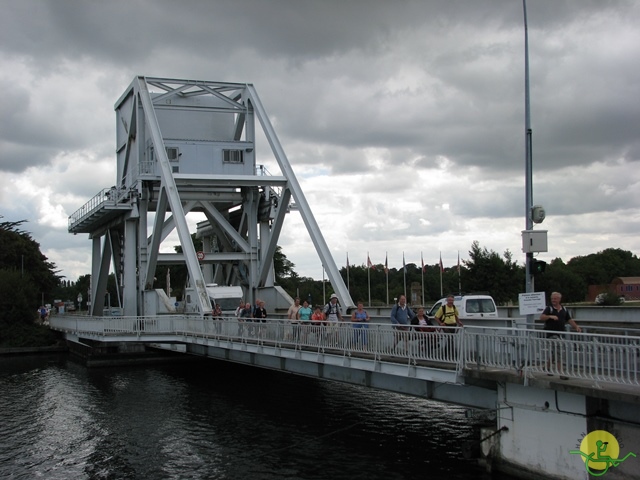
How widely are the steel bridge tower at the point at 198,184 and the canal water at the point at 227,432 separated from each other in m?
9.42

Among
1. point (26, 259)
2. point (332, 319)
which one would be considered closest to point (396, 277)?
point (26, 259)

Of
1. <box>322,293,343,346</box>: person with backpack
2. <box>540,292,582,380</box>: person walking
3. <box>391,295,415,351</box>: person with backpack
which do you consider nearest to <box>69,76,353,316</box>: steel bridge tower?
<box>322,293,343,346</box>: person with backpack

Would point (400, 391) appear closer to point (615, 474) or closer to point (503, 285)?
point (615, 474)

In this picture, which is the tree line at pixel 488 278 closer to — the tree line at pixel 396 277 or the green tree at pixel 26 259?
the tree line at pixel 396 277

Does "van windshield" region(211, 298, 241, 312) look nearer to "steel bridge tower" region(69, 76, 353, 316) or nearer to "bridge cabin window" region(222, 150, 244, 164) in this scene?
"steel bridge tower" region(69, 76, 353, 316)

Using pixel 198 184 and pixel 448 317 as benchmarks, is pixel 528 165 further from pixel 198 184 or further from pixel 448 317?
pixel 198 184

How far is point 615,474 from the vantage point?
11828mm

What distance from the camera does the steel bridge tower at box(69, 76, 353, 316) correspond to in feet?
123

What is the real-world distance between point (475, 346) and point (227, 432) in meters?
8.84

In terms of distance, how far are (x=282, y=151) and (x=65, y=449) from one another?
71.5ft

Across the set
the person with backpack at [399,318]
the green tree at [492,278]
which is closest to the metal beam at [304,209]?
the person with backpack at [399,318]

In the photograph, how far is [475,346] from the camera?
14.1m

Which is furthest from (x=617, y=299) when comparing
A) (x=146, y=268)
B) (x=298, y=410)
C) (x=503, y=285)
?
(x=298, y=410)

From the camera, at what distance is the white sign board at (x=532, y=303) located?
47.6 ft
